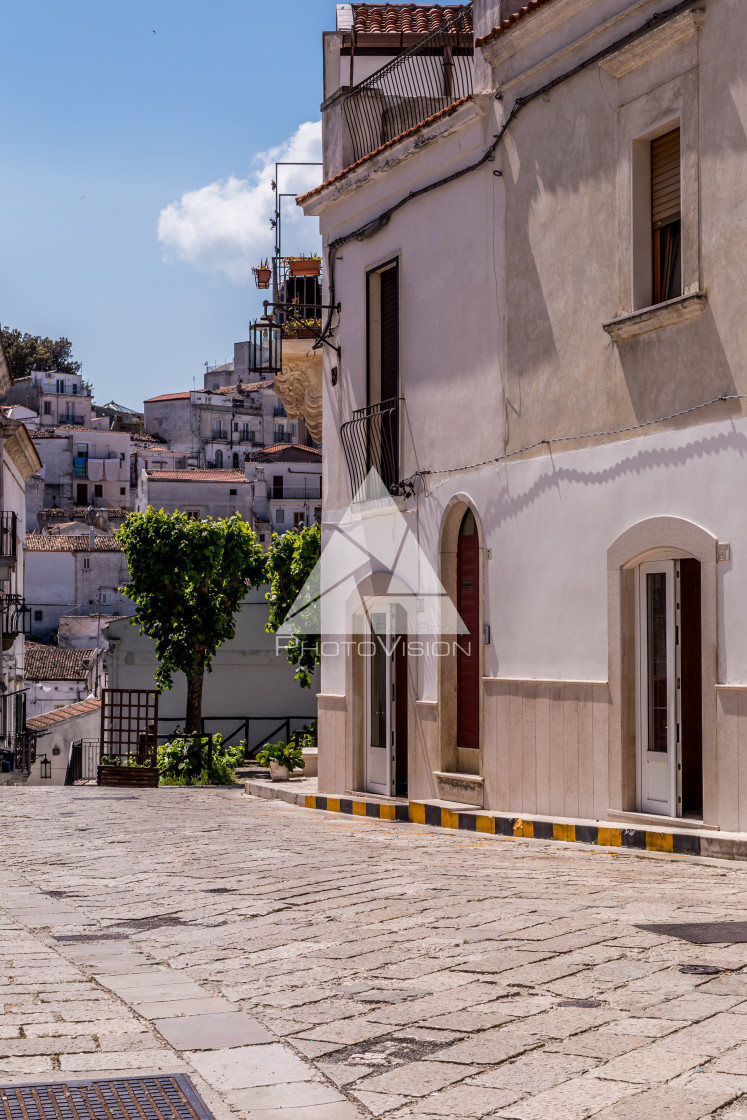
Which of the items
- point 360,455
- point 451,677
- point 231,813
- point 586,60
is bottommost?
point 231,813

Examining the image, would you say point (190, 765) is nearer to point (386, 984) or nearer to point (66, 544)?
point (386, 984)

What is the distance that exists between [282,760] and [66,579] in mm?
52256

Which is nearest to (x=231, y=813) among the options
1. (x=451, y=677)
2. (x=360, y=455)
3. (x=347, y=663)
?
(x=347, y=663)

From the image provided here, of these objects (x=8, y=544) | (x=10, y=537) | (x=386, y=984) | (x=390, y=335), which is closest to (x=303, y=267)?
(x=390, y=335)

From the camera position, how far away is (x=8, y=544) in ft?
129

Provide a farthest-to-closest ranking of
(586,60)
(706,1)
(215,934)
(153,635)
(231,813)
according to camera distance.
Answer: (153,635) < (231,813) < (586,60) < (706,1) < (215,934)

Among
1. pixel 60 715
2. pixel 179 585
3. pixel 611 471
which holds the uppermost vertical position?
pixel 611 471

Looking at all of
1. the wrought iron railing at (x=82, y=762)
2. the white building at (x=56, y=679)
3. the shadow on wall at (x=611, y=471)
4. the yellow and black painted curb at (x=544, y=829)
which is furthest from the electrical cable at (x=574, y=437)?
the white building at (x=56, y=679)

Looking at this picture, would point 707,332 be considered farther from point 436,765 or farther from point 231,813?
point 231,813

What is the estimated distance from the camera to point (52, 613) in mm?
72875

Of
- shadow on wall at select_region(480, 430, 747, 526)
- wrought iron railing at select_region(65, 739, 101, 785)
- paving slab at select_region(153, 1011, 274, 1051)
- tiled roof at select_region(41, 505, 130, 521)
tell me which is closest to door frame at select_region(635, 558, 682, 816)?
shadow on wall at select_region(480, 430, 747, 526)

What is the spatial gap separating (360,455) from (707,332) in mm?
6847

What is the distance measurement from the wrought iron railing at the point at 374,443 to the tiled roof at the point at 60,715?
2822cm

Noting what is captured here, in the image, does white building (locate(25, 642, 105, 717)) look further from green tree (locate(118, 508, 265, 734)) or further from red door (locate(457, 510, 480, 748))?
red door (locate(457, 510, 480, 748))
